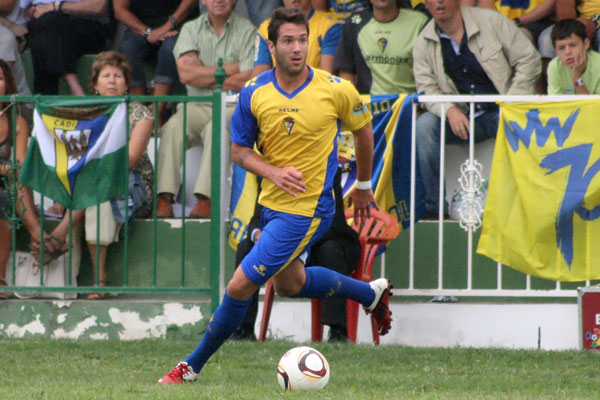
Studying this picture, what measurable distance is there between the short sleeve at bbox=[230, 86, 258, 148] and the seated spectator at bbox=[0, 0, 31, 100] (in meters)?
4.44

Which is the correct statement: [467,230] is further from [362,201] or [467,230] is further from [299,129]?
[299,129]

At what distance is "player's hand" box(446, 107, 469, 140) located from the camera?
27.8 feet

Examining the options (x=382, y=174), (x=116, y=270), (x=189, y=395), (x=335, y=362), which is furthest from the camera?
(x=116, y=270)

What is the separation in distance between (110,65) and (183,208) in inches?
60.2

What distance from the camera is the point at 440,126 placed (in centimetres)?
855

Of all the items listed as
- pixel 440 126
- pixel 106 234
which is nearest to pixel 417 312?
pixel 440 126

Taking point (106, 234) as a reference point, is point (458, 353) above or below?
below

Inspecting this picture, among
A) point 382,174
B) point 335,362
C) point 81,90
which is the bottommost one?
point 335,362

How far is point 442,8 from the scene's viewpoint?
30.3 feet

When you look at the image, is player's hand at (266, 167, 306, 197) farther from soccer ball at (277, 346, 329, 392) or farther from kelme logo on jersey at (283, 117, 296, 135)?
soccer ball at (277, 346, 329, 392)

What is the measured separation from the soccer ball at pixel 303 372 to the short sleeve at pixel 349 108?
154cm

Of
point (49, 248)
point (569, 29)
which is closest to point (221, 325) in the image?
point (49, 248)

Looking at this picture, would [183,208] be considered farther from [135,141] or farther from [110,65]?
[110,65]

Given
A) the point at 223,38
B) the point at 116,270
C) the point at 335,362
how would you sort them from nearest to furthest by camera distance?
the point at 335,362, the point at 116,270, the point at 223,38
